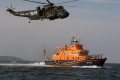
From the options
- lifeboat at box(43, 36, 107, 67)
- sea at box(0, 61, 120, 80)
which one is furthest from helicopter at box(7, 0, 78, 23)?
lifeboat at box(43, 36, 107, 67)

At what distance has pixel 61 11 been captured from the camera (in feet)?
79.2

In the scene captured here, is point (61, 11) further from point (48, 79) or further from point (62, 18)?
point (48, 79)

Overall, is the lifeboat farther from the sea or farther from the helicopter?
the helicopter

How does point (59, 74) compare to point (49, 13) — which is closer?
point (49, 13)

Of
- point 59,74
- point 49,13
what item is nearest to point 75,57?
point 59,74

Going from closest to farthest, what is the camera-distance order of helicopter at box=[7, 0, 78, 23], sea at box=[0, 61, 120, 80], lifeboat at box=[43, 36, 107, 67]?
helicopter at box=[7, 0, 78, 23] → sea at box=[0, 61, 120, 80] → lifeboat at box=[43, 36, 107, 67]

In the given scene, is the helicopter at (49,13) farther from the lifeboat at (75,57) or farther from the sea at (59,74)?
the lifeboat at (75,57)

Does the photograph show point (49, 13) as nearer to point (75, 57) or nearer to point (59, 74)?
point (59, 74)

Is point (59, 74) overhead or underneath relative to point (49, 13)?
underneath

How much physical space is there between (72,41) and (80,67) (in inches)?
204

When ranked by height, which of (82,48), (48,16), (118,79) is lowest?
(118,79)

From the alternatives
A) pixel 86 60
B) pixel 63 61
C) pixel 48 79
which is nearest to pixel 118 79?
pixel 48 79

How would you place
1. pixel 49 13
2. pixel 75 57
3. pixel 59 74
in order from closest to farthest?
pixel 49 13 < pixel 59 74 < pixel 75 57

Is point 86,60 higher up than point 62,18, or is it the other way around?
point 62,18
